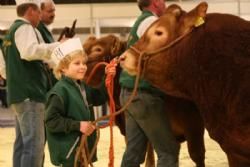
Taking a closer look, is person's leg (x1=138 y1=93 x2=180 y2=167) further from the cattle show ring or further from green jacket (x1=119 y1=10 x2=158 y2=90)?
the cattle show ring

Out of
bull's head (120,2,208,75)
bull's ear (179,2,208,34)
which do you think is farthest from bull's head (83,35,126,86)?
bull's ear (179,2,208,34)

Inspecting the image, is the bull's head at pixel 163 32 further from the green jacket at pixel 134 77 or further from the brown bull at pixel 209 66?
the green jacket at pixel 134 77

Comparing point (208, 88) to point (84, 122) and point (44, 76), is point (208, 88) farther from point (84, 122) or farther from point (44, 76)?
point (44, 76)

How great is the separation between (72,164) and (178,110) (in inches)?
55.7

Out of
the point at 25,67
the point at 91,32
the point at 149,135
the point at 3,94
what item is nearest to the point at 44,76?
the point at 25,67

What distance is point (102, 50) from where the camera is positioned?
20.2ft

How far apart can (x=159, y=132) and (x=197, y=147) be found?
1035 mm

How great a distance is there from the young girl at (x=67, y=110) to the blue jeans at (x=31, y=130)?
683 millimetres

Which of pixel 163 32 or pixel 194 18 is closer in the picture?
pixel 194 18

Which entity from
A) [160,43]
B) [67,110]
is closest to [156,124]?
[160,43]

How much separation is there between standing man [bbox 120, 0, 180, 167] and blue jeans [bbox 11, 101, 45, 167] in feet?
2.45

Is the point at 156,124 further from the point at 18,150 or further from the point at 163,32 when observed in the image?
the point at 18,150

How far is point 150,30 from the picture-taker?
408 centimetres

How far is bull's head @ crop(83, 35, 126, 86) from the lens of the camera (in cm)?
597
